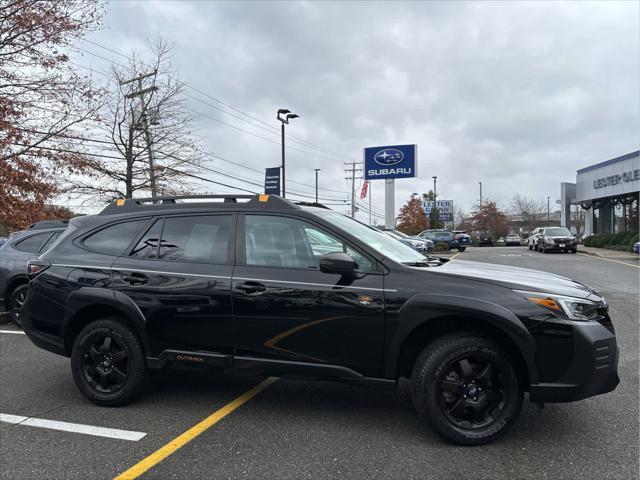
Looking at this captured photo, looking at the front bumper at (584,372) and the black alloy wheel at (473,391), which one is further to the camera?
the black alloy wheel at (473,391)

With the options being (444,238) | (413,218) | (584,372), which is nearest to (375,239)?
(584,372)

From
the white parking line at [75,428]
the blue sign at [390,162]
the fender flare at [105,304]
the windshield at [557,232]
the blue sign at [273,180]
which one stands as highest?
the blue sign at [390,162]

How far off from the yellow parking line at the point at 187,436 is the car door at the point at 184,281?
1.85ft

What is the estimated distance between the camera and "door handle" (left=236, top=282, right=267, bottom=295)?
3.76 metres

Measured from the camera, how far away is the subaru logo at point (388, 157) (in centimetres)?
2891

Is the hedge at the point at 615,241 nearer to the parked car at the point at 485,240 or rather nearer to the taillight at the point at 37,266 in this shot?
the parked car at the point at 485,240

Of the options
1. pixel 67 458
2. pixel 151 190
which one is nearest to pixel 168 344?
pixel 67 458

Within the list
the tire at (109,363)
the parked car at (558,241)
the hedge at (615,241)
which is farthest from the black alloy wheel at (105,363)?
the hedge at (615,241)

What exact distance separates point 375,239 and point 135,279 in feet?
6.83

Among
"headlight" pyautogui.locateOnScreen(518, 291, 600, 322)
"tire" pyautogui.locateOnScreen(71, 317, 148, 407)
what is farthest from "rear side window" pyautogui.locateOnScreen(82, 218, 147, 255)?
"headlight" pyautogui.locateOnScreen(518, 291, 600, 322)

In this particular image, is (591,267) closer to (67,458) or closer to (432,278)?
(432,278)

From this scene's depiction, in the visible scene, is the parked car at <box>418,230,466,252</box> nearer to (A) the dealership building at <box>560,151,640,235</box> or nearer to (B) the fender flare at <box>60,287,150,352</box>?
(A) the dealership building at <box>560,151,640,235</box>

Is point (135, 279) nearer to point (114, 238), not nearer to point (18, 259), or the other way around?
point (114, 238)

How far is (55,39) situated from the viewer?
12.1 m
